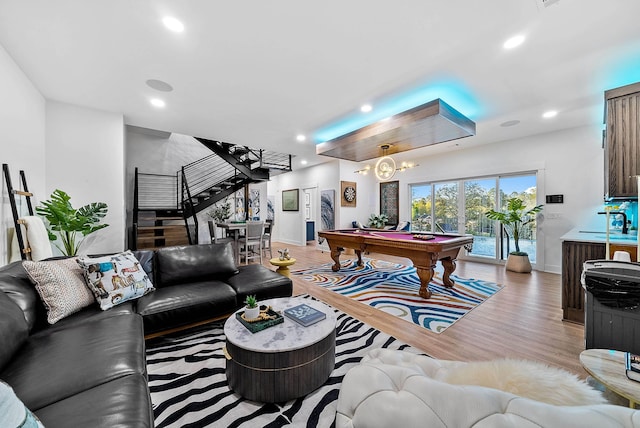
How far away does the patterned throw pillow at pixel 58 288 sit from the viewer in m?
1.78

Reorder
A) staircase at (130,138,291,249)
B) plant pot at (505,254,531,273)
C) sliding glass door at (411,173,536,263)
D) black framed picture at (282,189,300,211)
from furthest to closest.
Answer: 1. black framed picture at (282,189,300,211)
2. staircase at (130,138,291,249)
3. sliding glass door at (411,173,536,263)
4. plant pot at (505,254,531,273)

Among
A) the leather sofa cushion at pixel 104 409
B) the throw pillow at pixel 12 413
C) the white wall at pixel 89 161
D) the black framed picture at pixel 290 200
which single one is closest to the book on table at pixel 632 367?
the leather sofa cushion at pixel 104 409

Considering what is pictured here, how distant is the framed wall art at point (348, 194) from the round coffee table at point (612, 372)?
597cm

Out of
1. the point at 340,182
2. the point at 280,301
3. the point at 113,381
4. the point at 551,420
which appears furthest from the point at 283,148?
the point at 551,420

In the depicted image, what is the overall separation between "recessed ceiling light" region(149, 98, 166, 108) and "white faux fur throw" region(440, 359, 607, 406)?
4.33m

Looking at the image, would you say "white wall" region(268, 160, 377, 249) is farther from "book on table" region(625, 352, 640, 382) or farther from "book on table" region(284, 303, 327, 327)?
"book on table" region(625, 352, 640, 382)

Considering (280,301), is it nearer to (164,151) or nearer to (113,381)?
(113,381)

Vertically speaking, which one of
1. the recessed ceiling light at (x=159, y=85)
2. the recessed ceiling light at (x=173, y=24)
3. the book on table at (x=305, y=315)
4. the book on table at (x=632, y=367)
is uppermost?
the recessed ceiling light at (x=159, y=85)

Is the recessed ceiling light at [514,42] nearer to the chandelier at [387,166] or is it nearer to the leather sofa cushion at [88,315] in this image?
the chandelier at [387,166]

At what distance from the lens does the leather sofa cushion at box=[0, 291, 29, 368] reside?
4.10 feet

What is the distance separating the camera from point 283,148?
600 centimetres

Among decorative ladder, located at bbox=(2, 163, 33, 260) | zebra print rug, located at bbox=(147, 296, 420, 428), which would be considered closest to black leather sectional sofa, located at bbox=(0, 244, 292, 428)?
zebra print rug, located at bbox=(147, 296, 420, 428)

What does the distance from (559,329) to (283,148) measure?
18.3 ft

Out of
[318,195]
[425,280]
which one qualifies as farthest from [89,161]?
[318,195]
